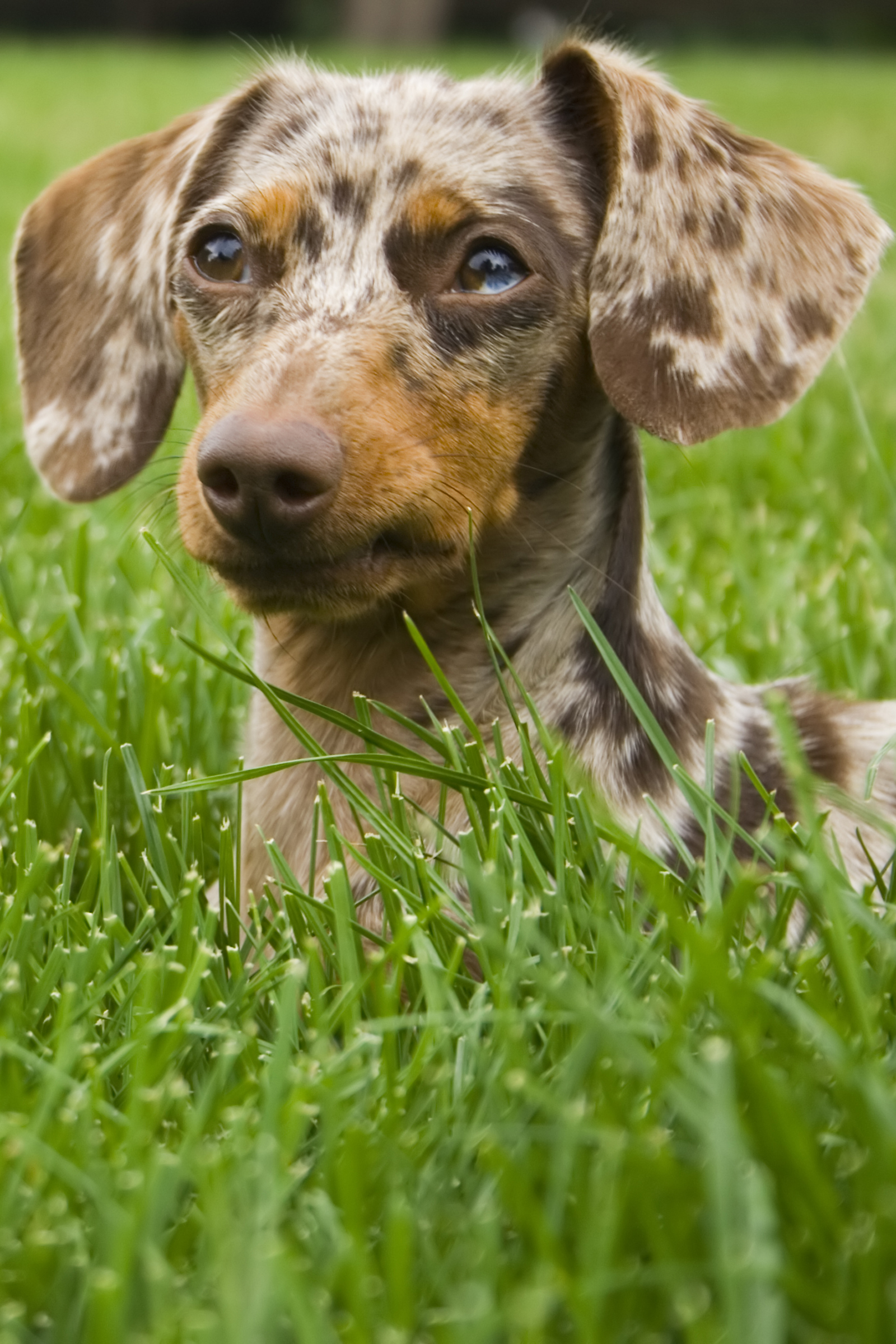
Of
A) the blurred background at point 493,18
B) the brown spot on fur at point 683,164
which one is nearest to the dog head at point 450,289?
the brown spot on fur at point 683,164

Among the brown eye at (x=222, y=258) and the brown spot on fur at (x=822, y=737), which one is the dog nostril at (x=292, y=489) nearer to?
the brown eye at (x=222, y=258)

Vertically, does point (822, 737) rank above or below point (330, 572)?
below

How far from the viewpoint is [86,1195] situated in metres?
1.52

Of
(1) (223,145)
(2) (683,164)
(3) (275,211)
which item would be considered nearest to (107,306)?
(1) (223,145)

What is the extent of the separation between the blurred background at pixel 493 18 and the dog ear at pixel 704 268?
72.7ft

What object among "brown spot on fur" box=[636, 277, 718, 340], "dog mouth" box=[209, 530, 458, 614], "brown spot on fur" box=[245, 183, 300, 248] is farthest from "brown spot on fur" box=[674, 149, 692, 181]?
"dog mouth" box=[209, 530, 458, 614]

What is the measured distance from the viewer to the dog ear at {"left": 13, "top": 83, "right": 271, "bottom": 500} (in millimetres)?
2730

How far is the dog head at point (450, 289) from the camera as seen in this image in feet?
7.08

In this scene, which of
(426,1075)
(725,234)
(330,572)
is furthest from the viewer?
(725,234)

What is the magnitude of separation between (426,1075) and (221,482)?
0.83 metres

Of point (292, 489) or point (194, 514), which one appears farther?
point (194, 514)

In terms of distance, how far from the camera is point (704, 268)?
245 cm

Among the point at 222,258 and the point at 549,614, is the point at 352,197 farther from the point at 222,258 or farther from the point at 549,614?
the point at 549,614

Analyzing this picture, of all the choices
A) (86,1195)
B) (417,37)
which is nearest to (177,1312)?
(86,1195)
